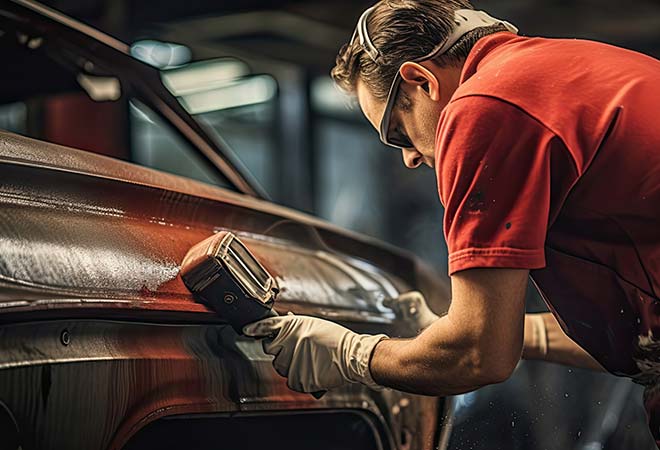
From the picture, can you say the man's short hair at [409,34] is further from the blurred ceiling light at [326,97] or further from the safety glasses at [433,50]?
the blurred ceiling light at [326,97]

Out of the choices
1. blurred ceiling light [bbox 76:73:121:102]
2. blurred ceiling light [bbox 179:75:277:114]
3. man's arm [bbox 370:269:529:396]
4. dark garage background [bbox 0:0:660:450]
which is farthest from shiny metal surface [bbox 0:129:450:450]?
blurred ceiling light [bbox 179:75:277:114]

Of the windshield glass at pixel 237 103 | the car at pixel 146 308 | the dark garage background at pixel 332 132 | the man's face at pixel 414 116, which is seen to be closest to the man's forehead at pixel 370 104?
the man's face at pixel 414 116

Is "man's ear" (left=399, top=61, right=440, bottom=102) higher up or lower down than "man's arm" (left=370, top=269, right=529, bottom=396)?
higher up

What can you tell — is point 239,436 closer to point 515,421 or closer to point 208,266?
point 208,266

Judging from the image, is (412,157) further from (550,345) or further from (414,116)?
(550,345)

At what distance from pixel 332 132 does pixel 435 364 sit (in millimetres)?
7342

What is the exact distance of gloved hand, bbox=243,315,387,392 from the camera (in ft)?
5.67

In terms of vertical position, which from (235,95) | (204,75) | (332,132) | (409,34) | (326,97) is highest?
(409,34)

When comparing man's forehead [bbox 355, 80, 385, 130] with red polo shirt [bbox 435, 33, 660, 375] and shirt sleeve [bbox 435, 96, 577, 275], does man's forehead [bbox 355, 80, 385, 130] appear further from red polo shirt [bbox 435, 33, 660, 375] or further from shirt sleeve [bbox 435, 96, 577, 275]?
shirt sleeve [bbox 435, 96, 577, 275]

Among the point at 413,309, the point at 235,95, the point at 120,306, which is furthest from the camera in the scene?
the point at 235,95

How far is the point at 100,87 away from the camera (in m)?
2.77

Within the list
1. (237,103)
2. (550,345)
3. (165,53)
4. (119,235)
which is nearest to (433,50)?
(119,235)

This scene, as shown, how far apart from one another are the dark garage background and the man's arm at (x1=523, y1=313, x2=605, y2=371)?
0.54 feet

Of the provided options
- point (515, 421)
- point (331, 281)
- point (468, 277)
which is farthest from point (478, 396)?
point (468, 277)
